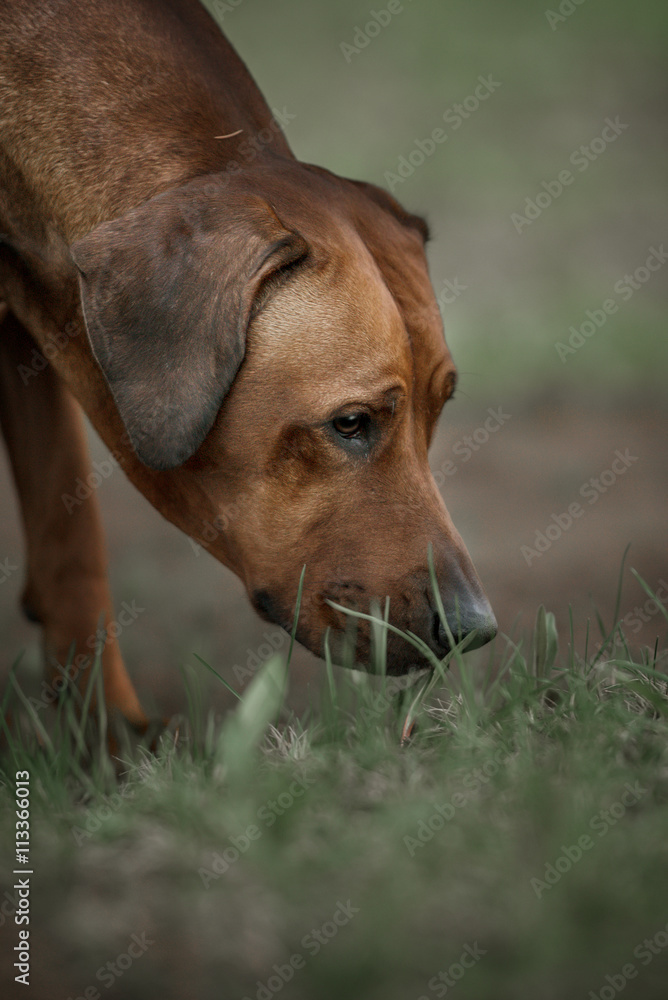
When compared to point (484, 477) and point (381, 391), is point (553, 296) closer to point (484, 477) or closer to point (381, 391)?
point (484, 477)

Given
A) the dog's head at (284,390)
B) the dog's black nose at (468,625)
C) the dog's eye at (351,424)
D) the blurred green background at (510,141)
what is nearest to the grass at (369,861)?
the dog's black nose at (468,625)

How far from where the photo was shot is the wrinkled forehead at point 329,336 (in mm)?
2209

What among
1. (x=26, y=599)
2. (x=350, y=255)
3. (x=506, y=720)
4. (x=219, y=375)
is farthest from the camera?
(x=26, y=599)

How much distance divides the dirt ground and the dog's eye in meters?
1.42

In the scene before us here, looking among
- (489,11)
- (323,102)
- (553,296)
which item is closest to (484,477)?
(553,296)

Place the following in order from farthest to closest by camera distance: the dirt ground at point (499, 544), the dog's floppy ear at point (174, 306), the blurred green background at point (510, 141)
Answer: the blurred green background at point (510, 141), the dirt ground at point (499, 544), the dog's floppy ear at point (174, 306)

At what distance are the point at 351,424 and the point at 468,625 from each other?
52cm

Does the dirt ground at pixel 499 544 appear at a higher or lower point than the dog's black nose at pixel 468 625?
lower

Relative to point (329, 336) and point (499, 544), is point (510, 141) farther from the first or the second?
point (329, 336)

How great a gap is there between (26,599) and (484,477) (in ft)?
9.63

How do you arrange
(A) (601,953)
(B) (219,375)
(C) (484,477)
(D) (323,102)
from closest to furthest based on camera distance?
(A) (601,953) → (B) (219,375) → (C) (484,477) → (D) (323,102)

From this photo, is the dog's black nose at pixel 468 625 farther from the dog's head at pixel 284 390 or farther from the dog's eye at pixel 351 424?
the dog's eye at pixel 351 424

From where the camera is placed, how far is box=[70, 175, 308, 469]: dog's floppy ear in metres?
2.15

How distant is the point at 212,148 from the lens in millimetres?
2428
